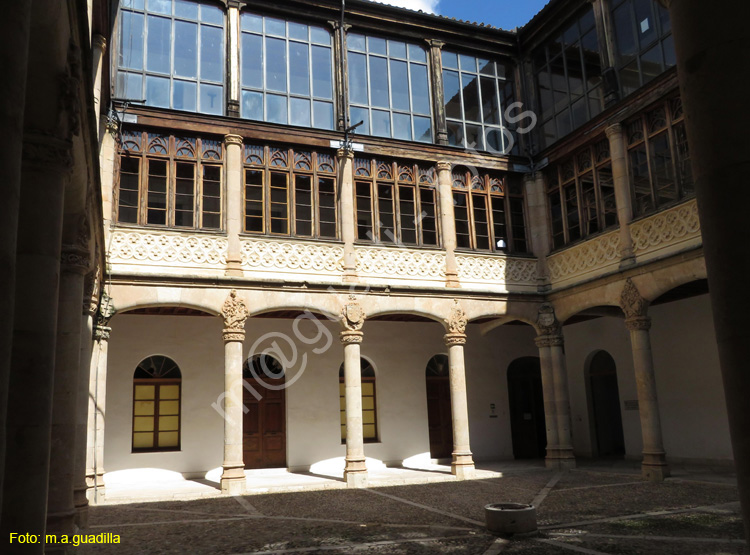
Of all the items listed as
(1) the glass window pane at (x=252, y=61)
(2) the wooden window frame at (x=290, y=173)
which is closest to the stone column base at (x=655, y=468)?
(2) the wooden window frame at (x=290, y=173)

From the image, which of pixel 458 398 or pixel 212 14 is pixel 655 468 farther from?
pixel 212 14

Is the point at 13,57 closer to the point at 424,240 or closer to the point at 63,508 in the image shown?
the point at 63,508

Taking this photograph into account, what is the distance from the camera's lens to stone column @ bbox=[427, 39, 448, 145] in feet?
50.8

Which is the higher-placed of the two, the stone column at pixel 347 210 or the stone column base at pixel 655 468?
the stone column at pixel 347 210

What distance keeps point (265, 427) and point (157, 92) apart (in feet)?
25.6

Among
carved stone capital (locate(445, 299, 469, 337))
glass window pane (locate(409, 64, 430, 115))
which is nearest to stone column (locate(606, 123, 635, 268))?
carved stone capital (locate(445, 299, 469, 337))

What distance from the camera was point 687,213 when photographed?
39.1 feet

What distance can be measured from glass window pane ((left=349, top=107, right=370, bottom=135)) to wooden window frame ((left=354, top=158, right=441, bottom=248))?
67 cm

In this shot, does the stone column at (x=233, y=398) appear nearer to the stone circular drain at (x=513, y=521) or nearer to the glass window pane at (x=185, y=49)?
Result: the glass window pane at (x=185, y=49)

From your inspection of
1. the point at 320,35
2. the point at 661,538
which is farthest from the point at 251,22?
the point at 661,538

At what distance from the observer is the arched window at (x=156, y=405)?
1471 centimetres

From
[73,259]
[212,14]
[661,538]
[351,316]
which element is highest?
[212,14]

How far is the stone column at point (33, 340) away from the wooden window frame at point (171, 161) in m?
8.05

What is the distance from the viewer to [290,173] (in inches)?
555
